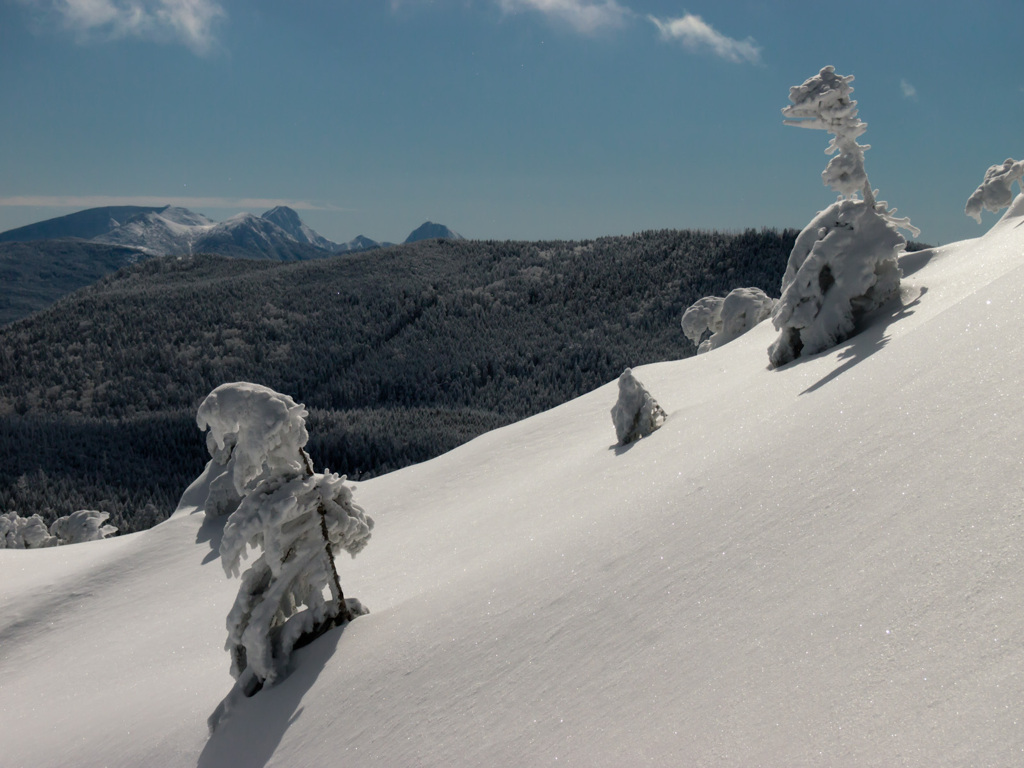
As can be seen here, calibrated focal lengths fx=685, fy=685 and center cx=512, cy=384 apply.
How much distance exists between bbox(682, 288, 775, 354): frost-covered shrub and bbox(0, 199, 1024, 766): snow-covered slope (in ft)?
36.5

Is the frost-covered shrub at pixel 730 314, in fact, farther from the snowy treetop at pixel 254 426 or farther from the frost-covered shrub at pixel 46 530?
the frost-covered shrub at pixel 46 530

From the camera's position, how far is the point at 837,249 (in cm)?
1516

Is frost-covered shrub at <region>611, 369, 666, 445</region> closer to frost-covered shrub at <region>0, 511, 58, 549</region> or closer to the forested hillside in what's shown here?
frost-covered shrub at <region>0, 511, 58, 549</region>

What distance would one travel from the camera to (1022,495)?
4996 millimetres

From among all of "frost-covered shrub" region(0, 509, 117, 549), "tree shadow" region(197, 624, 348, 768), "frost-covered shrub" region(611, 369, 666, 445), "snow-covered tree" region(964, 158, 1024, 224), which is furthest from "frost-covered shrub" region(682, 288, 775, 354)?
"frost-covered shrub" region(0, 509, 117, 549)

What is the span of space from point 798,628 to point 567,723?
2046mm

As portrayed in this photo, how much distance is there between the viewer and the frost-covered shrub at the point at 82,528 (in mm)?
38312

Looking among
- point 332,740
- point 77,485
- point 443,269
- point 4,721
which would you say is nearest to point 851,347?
point 332,740

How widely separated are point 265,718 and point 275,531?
7.38ft

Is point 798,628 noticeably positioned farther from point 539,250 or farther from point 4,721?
point 539,250

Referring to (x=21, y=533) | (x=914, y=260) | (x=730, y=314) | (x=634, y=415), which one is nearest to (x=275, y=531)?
(x=634, y=415)

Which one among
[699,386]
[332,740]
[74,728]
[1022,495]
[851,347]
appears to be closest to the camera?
[1022,495]

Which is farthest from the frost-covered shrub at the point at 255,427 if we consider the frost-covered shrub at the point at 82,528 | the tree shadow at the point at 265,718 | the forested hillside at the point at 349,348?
the forested hillside at the point at 349,348

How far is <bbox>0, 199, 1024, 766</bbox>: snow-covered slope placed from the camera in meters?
4.45
